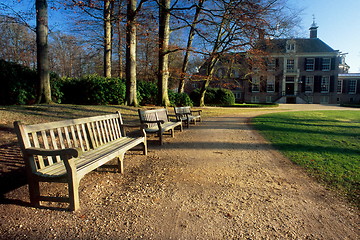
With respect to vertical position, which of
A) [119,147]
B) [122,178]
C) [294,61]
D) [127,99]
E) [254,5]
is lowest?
[122,178]

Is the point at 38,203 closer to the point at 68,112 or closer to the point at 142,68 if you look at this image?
the point at 68,112

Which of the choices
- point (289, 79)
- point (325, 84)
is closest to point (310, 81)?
point (325, 84)

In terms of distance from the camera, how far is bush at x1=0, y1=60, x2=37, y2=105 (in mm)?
10366

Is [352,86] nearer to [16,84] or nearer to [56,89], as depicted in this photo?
[56,89]

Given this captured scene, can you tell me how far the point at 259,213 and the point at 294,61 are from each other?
47.3 metres

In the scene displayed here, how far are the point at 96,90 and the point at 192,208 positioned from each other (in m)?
12.4

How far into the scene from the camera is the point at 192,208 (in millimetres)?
2533

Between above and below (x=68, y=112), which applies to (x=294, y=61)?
above

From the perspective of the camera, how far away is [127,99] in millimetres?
12188

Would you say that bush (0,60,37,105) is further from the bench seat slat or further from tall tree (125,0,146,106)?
the bench seat slat

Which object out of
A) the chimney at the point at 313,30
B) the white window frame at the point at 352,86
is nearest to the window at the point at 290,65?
the chimney at the point at 313,30

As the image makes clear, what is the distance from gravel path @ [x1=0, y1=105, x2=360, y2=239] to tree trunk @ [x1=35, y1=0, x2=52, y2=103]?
28.3 feet

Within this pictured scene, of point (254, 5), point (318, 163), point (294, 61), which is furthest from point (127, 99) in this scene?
point (294, 61)

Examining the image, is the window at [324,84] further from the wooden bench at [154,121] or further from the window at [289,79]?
the wooden bench at [154,121]
